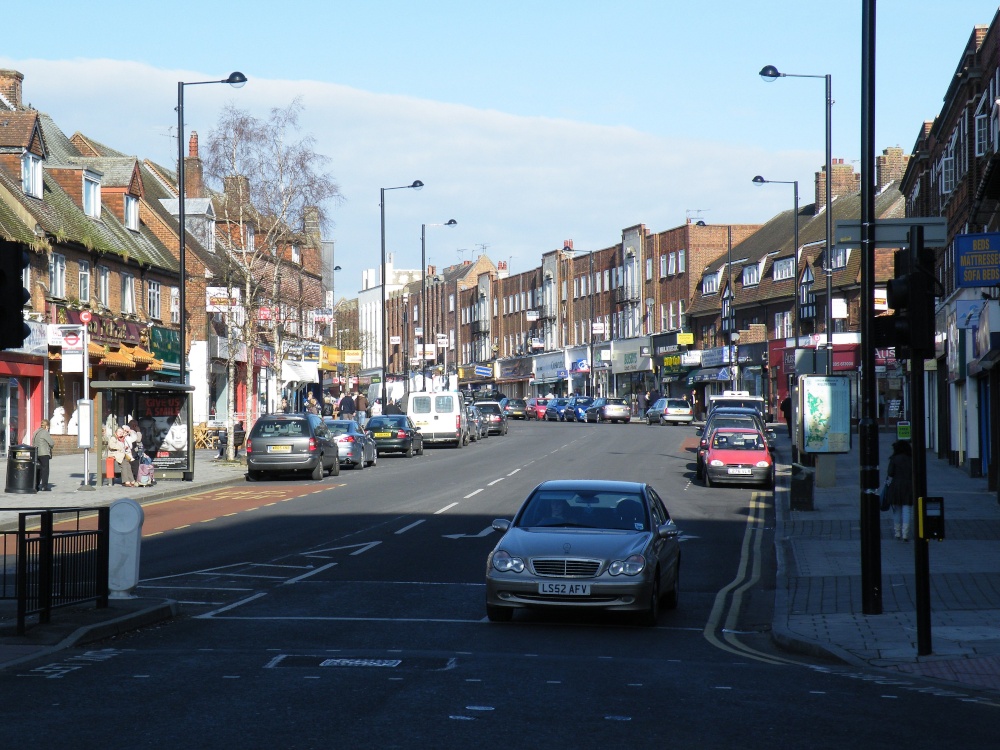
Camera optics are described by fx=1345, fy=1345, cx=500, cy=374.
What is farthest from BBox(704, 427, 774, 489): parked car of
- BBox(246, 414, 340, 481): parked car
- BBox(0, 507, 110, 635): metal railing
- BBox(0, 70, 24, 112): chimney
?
BBox(0, 70, 24, 112): chimney

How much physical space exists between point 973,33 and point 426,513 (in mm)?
21477

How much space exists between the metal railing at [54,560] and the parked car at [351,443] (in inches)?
978

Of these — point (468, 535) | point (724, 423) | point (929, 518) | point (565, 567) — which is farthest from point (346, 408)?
point (929, 518)

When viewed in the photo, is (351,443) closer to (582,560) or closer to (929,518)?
(582,560)

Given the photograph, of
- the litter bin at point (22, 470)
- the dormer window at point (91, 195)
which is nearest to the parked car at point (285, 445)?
the litter bin at point (22, 470)

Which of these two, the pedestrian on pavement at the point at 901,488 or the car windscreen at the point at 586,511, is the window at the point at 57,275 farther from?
the car windscreen at the point at 586,511

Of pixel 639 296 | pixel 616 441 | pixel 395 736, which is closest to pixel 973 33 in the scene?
pixel 616 441

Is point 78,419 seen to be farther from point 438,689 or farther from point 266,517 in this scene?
point 438,689

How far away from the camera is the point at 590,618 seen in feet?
45.6

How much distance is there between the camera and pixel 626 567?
41.7ft

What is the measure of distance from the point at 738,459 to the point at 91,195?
1090 inches

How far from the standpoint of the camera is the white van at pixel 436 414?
166 feet

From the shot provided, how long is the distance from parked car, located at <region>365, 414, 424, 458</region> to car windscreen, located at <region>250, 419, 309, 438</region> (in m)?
10.3

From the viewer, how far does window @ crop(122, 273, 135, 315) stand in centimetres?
4831
